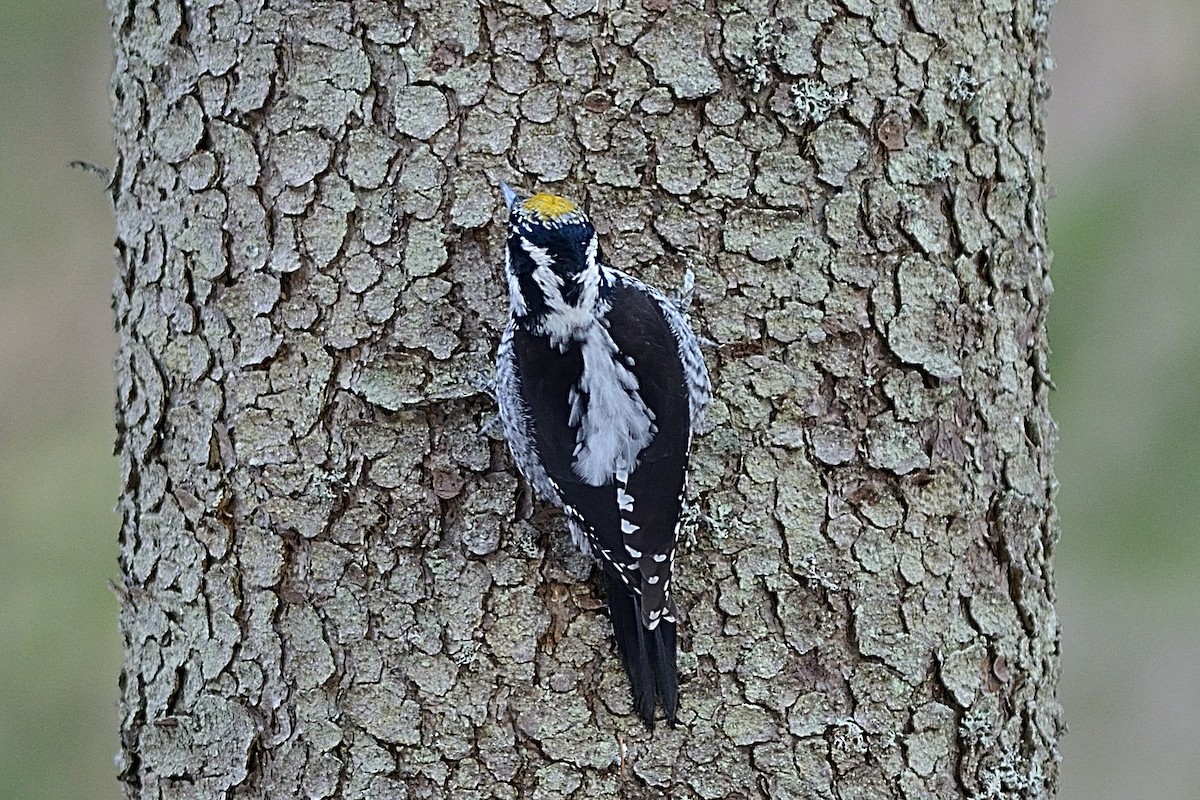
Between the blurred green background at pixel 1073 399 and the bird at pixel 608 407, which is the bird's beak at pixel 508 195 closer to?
the bird at pixel 608 407

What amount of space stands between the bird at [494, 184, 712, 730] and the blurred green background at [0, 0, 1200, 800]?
2.58m

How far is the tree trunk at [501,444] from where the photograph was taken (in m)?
2.00

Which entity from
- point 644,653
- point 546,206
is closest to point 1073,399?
point 644,653

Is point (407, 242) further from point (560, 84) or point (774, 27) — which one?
point (774, 27)

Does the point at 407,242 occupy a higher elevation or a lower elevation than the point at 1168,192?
lower

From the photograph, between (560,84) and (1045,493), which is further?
(1045,493)

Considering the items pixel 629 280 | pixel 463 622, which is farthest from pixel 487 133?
pixel 463 622

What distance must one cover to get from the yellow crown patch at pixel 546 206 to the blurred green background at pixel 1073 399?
2.80 meters

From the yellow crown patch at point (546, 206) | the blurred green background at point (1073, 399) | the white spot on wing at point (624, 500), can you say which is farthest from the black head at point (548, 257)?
the blurred green background at point (1073, 399)

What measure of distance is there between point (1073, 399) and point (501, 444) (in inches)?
117

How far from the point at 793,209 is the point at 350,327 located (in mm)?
810

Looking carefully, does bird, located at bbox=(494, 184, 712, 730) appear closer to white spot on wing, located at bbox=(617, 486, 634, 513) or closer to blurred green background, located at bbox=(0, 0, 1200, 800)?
white spot on wing, located at bbox=(617, 486, 634, 513)

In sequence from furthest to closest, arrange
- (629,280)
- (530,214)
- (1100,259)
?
(1100,259), (629,280), (530,214)

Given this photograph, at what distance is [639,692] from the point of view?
1.97 metres
